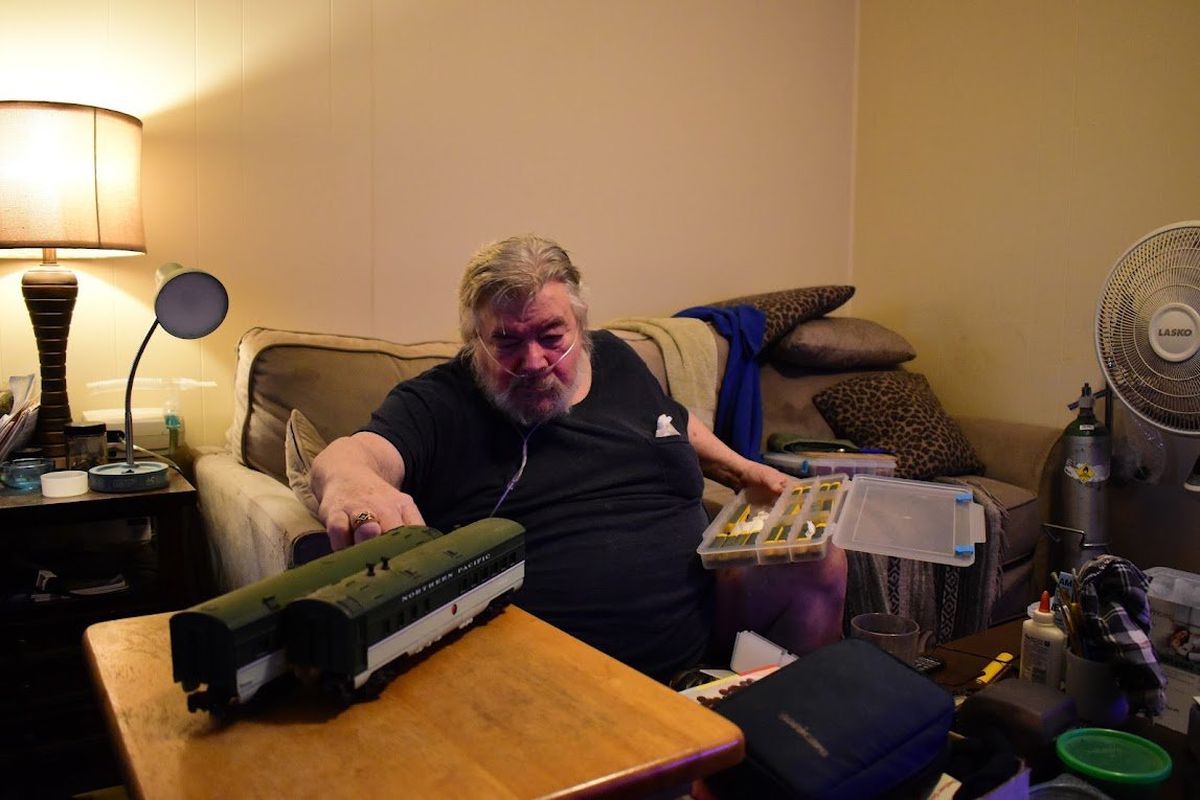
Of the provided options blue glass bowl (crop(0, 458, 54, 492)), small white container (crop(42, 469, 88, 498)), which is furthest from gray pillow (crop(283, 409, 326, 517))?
blue glass bowl (crop(0, 458, 54, 492))

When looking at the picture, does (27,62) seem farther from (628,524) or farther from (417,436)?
(628,524)

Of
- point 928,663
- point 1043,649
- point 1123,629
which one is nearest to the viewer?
point 1123,629

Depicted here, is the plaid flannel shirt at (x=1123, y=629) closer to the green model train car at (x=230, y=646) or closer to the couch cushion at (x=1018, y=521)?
the green model train car at (x=230, y=646)

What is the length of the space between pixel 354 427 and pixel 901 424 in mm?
1613

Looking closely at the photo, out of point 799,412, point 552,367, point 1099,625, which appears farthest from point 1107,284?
point 552,367

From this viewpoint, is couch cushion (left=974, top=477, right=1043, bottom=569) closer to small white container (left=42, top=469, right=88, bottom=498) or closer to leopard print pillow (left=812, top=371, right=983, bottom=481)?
leopard print pillow (left=812, top=371, right=983, bottom=481)

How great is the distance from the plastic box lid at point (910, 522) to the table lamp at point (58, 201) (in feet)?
5.33

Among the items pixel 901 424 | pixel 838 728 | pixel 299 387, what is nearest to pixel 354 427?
pixel 299 387

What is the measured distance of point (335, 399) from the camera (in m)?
2.00

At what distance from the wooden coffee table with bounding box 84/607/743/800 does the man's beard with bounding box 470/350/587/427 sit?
0.75m

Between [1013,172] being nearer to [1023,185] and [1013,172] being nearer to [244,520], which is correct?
[1023,185]

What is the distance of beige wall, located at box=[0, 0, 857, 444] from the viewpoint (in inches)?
86.5

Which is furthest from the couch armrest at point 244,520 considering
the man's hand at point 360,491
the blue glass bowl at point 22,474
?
the blue glass bowl at point 22,474

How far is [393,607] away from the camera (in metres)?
0.77
